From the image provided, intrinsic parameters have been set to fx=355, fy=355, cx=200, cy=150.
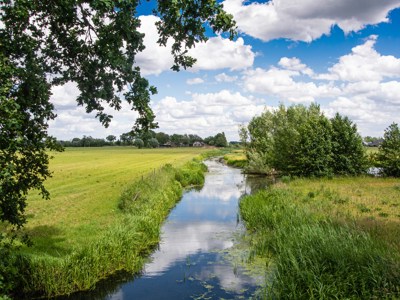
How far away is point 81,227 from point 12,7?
13.5m

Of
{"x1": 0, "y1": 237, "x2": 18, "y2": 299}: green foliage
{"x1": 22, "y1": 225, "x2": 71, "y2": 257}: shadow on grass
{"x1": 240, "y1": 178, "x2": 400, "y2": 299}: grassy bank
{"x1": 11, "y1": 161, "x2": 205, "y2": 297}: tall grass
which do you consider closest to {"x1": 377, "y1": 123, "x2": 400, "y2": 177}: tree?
{"x1": 240, "y1": 178, "x2": 400, "y2": 299}: grassy bank

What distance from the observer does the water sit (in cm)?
1336

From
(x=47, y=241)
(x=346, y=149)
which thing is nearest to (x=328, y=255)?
(x=47, y=241)

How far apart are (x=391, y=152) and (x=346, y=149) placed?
5182 mm

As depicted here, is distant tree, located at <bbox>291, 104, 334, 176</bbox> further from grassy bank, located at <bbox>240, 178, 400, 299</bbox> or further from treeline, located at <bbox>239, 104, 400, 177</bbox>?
grassy bank, located at <bbox>240, 178, 400, 299</bbox>

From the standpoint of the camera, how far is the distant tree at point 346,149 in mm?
42625

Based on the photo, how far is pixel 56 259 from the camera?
1342 centimetres

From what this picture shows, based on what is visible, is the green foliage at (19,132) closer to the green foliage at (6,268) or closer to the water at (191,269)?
the green foliage at (6,268)

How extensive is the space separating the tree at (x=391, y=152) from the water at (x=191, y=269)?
84.3 feet

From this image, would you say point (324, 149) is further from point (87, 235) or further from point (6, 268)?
point (6, 268)

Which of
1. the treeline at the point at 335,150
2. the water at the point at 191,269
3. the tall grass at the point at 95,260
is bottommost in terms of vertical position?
the water at the point at 191,269

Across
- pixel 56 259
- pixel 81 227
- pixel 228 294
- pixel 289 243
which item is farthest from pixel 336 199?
pixel 56 259

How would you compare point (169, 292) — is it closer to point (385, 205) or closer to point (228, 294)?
point (228, 294)

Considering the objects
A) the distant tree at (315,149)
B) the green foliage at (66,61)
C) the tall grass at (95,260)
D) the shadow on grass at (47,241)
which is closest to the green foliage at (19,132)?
the green foliage at (66,61)
